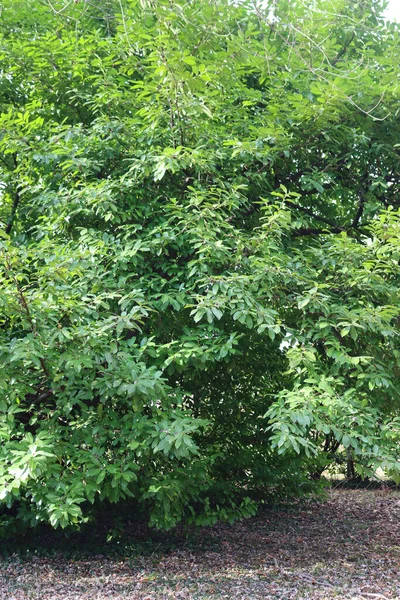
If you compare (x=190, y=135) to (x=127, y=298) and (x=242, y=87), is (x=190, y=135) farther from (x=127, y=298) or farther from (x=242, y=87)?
(x=127, y=298)

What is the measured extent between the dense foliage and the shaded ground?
410 mm

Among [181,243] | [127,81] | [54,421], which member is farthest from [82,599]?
[127,81]

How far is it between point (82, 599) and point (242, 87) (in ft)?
12.9

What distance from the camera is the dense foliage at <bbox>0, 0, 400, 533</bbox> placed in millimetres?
3842

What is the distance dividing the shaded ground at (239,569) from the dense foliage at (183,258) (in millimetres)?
410

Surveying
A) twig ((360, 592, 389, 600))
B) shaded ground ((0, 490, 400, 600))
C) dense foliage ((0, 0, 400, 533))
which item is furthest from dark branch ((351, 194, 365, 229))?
twig ((360, 592, 389, 600))

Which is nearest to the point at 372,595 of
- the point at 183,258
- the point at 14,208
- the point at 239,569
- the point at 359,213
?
the point at 239,569

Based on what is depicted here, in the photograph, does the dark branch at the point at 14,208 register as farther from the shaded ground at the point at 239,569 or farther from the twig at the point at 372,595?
the twig at the point at 372,595

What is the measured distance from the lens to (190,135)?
4777 mm

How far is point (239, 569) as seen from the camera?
16.1 ft

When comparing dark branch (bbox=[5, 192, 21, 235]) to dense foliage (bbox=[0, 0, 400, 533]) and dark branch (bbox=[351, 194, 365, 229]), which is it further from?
dark branch (bbox=[351, 194, 365, 229])

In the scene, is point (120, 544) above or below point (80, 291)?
below

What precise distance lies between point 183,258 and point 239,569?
93.3 inches

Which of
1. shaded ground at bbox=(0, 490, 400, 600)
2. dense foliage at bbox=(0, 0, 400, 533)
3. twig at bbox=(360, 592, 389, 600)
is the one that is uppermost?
dense foliage at bbox=(0, 0, 400, 533)
